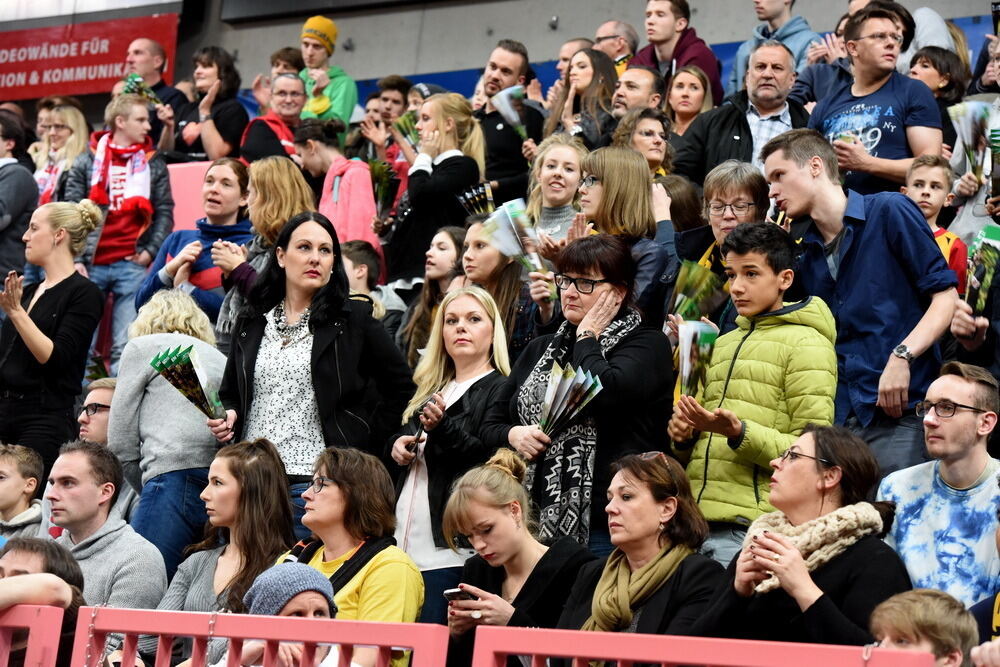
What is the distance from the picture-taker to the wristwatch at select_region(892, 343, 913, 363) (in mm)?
5137

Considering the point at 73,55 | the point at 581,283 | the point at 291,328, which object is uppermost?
the point at 73,55

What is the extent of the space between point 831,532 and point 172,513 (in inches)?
118

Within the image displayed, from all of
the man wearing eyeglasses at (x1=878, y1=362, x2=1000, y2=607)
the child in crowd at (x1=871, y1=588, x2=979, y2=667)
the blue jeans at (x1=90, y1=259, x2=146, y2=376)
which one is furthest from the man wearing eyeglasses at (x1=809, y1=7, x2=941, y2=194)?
the blue jeans at (x1=90, y1=259, x2=146, y2=376)

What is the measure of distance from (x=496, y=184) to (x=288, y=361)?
2.51m

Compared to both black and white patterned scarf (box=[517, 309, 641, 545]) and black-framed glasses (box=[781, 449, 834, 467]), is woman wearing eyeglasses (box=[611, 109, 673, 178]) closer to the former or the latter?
black and white patterned scarf (box=[517, 309, 641, 545])

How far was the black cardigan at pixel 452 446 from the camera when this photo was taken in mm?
5512

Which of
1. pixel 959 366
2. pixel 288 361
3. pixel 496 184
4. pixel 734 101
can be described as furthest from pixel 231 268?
pixel 959 366

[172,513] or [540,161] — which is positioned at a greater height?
[540,161]

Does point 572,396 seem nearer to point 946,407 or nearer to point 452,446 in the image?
point 452,446

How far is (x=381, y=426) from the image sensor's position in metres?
6.03

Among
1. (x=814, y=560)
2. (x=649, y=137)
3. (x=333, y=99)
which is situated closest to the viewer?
(x=814, y=560)

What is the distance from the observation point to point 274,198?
731 centimetres

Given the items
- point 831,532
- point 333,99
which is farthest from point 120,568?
point 333,99

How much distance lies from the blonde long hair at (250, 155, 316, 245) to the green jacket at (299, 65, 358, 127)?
3325mm
